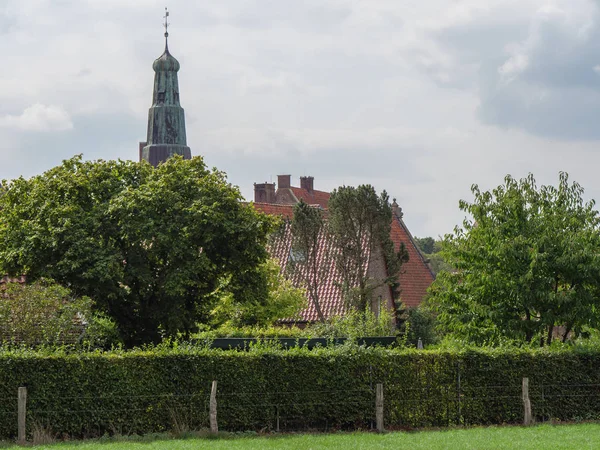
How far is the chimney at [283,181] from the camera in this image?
333ft

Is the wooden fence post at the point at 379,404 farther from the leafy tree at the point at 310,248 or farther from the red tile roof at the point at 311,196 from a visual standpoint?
the red tile roof at the point at 311,196

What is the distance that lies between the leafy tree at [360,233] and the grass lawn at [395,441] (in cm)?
2308

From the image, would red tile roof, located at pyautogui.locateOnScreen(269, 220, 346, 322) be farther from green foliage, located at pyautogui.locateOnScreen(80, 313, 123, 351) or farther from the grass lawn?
the grass lawn

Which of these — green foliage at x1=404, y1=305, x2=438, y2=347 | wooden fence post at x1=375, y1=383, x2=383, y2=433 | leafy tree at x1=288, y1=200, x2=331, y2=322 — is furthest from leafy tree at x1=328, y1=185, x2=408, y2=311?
wooden fence post at x1=375, y1=383, x2=383, y2=433

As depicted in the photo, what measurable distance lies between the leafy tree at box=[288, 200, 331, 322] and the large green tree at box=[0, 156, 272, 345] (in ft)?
36.4

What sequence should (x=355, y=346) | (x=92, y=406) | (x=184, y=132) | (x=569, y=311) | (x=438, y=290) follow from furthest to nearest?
(x=184, y=132) < (x=438, y=290) < (x=569, y=311) < (x=355, y=346) < (x=92, y=406)

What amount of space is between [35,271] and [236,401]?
1371cm

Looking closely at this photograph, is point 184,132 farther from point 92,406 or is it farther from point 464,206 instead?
point 92,406

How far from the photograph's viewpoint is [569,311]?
36.2 meters

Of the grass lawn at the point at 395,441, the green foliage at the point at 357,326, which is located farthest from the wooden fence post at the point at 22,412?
the green foliage at the point at 357,326

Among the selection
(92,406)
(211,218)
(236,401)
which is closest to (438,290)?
(211,218)

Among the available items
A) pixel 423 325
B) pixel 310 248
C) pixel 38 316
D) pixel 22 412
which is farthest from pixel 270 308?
pixel 22 412

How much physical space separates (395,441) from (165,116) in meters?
70.0

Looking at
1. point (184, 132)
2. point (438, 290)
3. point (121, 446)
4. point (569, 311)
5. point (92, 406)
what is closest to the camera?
point (121, 446)
